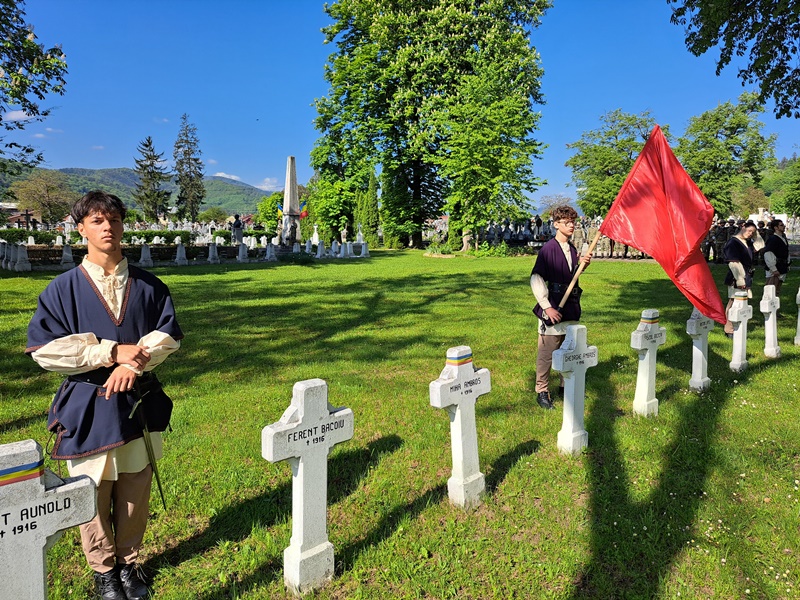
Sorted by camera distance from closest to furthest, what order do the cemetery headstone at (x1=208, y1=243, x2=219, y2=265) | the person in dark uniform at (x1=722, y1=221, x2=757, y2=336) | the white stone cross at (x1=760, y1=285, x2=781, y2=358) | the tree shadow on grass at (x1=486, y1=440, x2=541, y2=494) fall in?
the tree shadow on grass at (x1=486, y1=440, x2=541, y2=494), the white stone cross at (x1=760, y1=285, x2=781, y2=358), the person in dark uniform at (x1=722, y1=221, x2=757, y2=336), the cemetery headstone at (x1=208, y1=243, x2=219, y2=265)

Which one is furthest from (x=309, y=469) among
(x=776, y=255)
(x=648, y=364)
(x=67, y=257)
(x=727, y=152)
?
(x=727, y=152)

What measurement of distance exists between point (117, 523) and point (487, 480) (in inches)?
105

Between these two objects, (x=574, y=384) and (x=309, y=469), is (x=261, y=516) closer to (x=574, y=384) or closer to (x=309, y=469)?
(x=309, y=469)

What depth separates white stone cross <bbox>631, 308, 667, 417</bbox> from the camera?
5254mm

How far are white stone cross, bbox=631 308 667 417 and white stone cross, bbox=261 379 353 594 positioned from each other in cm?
367

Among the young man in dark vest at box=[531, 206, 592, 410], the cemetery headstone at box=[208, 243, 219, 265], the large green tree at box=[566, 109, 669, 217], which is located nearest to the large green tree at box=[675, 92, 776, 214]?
the large green tree at box=[566, 109, 669, 217]

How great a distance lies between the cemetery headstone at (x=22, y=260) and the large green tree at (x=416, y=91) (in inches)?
783

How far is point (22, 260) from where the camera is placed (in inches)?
692

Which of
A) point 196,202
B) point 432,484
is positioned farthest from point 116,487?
point 196,202

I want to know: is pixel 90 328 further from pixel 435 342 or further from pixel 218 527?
pixel 435 342

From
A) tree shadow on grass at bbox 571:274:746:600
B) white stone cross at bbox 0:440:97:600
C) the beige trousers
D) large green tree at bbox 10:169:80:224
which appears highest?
large green tree at bbox 10:169:80:224

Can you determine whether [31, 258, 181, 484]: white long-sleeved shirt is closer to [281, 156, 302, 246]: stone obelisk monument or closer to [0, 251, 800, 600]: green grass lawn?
[0, 251, 800, 600]: green grass lawn

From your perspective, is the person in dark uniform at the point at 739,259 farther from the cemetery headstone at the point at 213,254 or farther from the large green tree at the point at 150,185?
the large green tree at the point at 150,185

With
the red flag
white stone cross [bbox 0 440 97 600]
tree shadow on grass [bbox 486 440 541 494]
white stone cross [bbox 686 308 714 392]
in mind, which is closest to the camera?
white stone cross [bbox 0 440 97 600]
